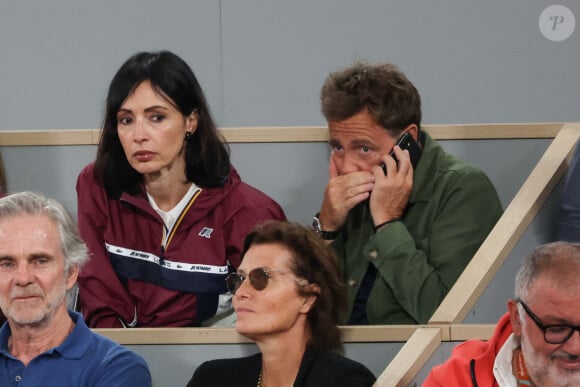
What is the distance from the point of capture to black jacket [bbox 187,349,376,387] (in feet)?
7.94

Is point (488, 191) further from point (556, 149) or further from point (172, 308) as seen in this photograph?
point (172, 308)

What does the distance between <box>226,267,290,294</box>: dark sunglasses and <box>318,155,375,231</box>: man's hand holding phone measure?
44cm

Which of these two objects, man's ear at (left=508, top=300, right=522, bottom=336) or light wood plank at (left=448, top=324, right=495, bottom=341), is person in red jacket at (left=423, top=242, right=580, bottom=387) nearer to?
man's ear at (left=508, top=300, right=522, bottom=336)

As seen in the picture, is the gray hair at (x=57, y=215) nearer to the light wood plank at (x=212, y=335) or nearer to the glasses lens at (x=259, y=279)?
the light wood plank at (x=212, y=335)

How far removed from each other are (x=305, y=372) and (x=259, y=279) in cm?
23

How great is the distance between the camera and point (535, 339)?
219 cm

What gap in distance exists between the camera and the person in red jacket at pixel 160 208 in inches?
114

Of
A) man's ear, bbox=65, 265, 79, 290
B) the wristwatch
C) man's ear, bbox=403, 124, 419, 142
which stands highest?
man's ear, bbox=403, 124, 419, 142

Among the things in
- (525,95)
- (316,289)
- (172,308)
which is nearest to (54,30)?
(525,95)

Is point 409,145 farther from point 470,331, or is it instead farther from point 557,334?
point 557,334

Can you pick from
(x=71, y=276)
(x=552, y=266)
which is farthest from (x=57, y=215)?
(x=552, y=266)

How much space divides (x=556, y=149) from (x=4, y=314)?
4.52 feet

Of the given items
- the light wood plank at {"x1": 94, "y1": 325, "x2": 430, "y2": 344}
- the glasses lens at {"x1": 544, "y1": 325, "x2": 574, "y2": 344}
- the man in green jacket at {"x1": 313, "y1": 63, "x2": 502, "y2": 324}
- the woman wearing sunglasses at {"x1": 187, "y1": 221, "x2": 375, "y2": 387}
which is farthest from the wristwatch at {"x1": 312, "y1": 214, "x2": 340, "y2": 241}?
the glasses lens at {"x1": 544, "y1": 325, "x2": 574, "y2": 344}

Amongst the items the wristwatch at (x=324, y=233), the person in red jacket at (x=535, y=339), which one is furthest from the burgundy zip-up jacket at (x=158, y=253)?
the person in red jacket at (x=535, y=339)
